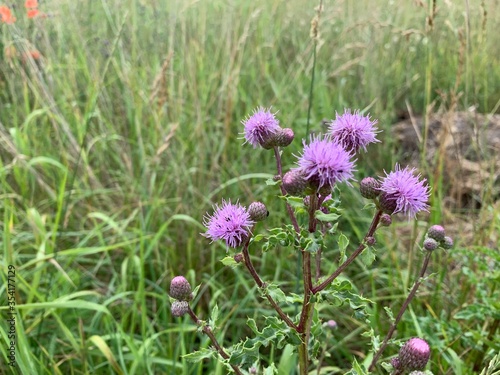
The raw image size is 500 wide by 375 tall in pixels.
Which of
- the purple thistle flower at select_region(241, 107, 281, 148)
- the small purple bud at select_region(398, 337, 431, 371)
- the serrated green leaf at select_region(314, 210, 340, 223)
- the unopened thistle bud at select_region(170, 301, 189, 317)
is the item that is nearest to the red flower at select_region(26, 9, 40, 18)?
the purple thistle flower at select_region(241, 107, 281, 148)

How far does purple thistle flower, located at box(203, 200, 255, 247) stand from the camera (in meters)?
0.94

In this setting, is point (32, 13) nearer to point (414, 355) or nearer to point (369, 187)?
point (369, 187)

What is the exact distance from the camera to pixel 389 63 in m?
3.56

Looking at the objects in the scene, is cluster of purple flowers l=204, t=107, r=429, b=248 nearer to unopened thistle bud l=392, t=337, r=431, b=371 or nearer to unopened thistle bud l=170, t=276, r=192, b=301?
unopened thistle bud l=170, t=276, r=192, b=301

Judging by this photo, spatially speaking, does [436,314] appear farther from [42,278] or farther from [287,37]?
[287,37]

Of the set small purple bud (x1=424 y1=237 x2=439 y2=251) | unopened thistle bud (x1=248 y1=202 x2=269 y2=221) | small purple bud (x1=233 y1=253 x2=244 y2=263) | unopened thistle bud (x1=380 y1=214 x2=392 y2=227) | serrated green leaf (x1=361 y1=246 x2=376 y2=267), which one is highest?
unopened thistle bud (x1=248 y1=202 x2=269 y2=221)

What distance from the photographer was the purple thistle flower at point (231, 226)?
0.94 m

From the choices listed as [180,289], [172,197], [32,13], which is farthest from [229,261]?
[32,13]

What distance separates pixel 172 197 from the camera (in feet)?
8.36

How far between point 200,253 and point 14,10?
1.38 meters

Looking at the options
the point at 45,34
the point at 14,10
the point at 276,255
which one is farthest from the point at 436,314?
the point at 14,10

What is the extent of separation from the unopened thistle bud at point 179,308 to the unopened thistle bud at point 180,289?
0.03 ft

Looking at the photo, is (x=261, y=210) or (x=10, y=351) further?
(x=10, y=351)

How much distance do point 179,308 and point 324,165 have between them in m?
0.41
